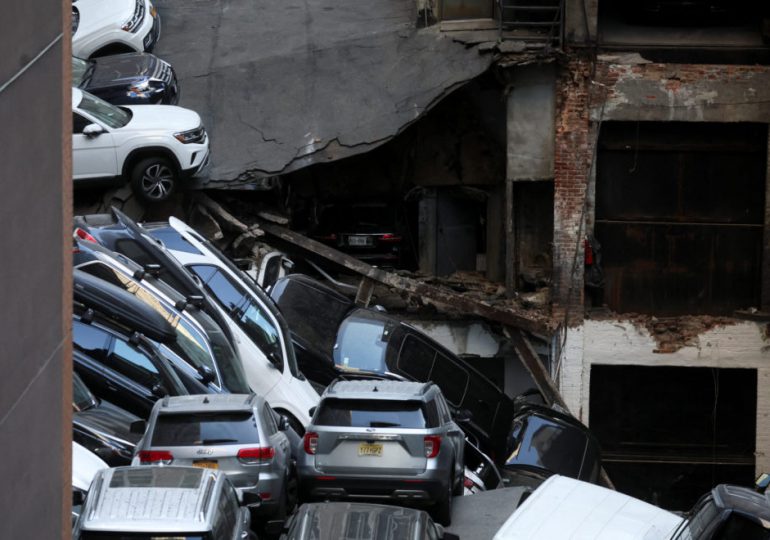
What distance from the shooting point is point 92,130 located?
1719 cm

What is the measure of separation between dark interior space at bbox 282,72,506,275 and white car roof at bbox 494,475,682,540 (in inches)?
520

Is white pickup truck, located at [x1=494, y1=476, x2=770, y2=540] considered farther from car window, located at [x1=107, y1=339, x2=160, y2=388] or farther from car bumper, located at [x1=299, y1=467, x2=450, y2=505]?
car window, located at [x1=107, y1=339, x2=160, y2=388]

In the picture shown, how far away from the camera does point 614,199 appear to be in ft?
73.6

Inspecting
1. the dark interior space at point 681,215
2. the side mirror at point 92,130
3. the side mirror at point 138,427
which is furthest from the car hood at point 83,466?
the dark interior space at point 681,215

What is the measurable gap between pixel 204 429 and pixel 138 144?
8.18 metres

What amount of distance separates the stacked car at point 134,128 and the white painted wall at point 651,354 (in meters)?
7.55

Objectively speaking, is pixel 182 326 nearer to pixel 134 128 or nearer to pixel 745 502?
pixel 134 128

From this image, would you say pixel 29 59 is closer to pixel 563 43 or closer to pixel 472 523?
pixel 472 523

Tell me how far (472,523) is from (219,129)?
1122cm

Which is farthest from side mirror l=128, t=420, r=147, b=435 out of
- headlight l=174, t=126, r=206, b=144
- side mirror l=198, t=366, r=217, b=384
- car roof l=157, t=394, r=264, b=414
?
headlight l=174, t=126, r=206, b=144

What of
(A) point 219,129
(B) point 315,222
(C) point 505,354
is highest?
(A) point 219,129

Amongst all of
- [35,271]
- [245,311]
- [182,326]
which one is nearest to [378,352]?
[245,311]

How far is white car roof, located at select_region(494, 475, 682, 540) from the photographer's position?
9.00 meters

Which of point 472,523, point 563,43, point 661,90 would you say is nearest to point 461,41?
point 563,43
